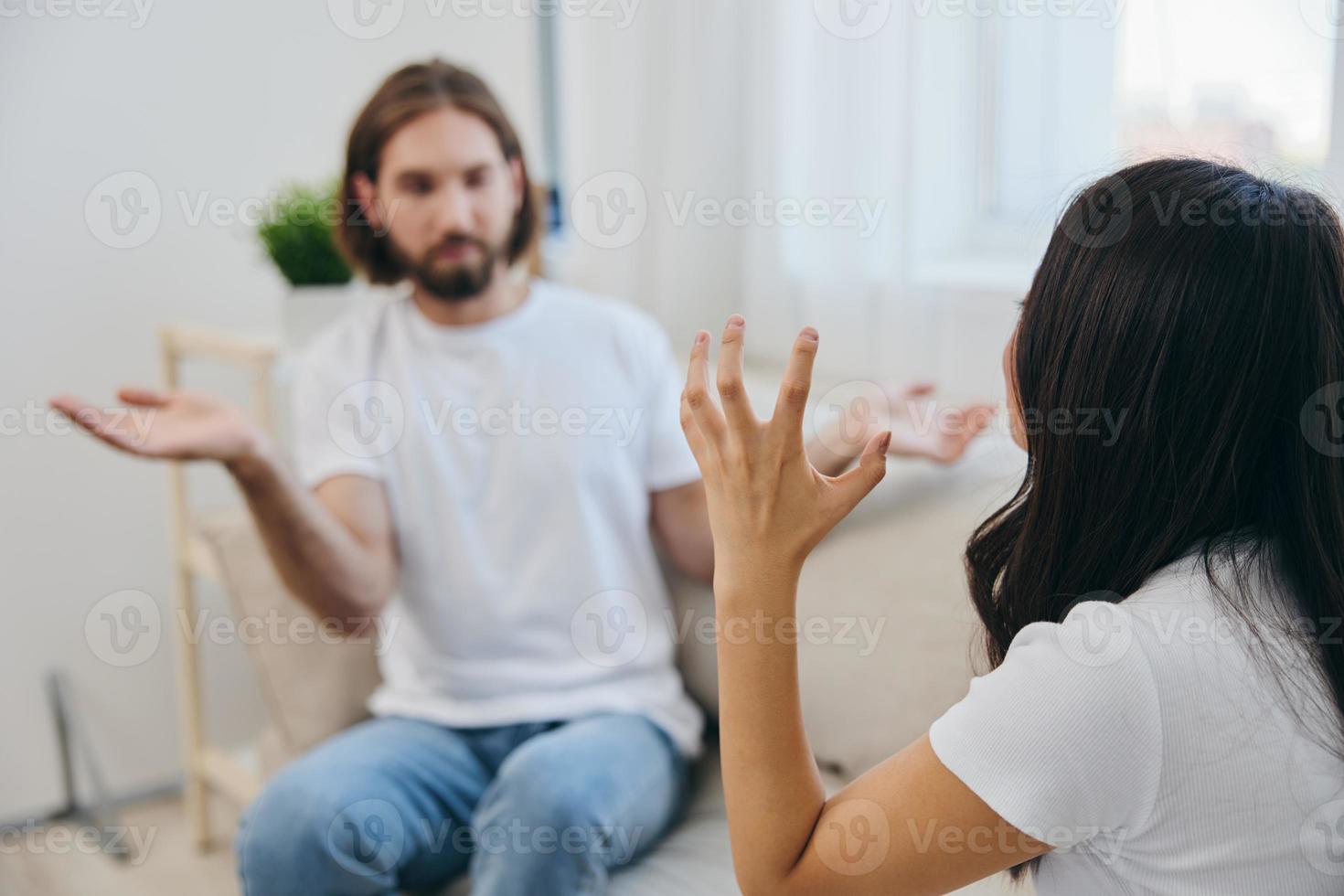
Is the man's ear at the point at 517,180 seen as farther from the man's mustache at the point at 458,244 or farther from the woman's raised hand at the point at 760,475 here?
the woman's raised hand at the point at 760,475

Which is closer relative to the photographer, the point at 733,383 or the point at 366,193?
the point at 733,383

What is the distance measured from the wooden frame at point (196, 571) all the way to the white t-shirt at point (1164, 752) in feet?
4.41

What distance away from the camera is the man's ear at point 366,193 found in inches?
59.6

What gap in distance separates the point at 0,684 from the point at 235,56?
1139 mm

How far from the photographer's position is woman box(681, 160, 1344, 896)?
0.66m

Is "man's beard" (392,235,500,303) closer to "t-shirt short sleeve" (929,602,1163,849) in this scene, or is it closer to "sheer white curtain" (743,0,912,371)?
"sheer white curtain" (743,0,912,371)

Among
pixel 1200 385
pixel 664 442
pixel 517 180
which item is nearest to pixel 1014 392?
pixel 1200 385

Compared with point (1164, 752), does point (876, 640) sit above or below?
below

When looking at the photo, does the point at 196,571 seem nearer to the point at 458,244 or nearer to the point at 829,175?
the point at 458,244

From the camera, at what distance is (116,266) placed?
2.01 m

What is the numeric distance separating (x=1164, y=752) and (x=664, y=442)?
2.82 ft

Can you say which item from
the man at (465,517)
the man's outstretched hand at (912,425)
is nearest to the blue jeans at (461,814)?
the man at (465,517)

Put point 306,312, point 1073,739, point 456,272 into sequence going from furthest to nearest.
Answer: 1. point 306,312
2. point 456,272
3. point 1073,739

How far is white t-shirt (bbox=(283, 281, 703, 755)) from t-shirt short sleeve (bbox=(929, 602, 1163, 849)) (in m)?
0.72
